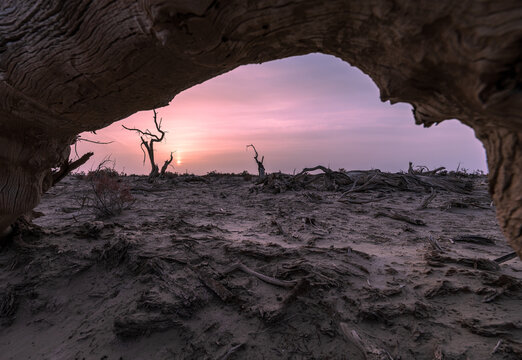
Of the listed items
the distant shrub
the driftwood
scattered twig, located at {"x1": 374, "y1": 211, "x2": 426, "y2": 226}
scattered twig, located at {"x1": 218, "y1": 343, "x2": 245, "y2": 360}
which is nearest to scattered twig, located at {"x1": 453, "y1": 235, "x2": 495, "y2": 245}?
scattered twig, located at {"x1": 374, "y1": 211, "x2": 426, "y2": 226}

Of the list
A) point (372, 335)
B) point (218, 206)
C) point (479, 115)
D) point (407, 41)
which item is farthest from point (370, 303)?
point (218, 206)

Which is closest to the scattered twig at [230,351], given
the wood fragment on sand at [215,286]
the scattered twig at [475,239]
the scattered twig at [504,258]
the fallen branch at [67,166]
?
the wood fragment on sand at [215,286]

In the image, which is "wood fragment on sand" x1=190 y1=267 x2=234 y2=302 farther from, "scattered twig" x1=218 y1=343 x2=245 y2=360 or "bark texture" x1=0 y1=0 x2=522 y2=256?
"bark texture" x1=0 y1=0 x2=522 y2=256

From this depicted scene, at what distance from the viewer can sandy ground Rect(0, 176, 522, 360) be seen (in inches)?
82.3

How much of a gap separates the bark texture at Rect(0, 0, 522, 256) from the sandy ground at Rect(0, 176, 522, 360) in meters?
1.13

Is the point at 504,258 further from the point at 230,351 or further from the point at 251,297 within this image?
the point at 230,351

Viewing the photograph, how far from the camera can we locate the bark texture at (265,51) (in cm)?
108

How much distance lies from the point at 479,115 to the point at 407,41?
0.48m

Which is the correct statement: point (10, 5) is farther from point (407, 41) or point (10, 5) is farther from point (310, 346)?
point (310, 346)

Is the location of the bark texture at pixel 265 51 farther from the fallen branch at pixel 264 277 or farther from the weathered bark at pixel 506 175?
the fallen branch at pixel 264 277

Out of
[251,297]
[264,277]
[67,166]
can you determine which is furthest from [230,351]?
[67,166]

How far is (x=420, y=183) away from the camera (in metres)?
9.68

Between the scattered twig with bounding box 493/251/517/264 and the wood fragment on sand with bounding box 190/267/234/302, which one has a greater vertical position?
the scattered twig with bounding box 493/251/517/264

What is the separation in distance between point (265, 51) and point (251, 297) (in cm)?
206
